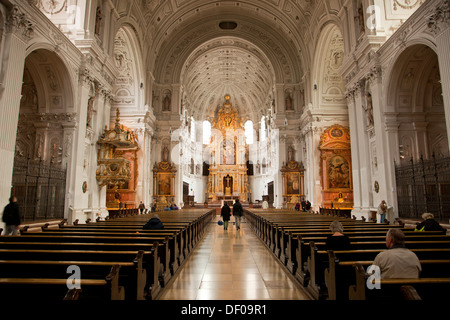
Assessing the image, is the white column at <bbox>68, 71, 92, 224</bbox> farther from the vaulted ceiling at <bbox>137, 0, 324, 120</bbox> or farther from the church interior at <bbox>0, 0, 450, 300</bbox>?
the vaulted ceiling at <bbox>137, 0, 324, 120</bbox>

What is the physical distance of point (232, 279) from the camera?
4945 mm

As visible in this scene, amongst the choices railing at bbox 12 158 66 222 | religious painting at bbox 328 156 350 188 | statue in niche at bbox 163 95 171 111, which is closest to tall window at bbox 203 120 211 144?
statue in niche at bbox 163 95 171 111

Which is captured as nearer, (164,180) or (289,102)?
(164,180)

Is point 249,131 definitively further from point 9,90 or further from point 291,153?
Answer: point 9,90

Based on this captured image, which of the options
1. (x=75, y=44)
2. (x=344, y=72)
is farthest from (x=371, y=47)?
(x=75, y=44)

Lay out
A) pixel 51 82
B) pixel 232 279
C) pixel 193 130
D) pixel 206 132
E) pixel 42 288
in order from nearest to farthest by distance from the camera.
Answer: pixel 42 288 → pixel 232 279 → pixel 51 82 → pixel 193 130 → pixel 206 132

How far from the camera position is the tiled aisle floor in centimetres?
415

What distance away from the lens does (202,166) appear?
39750 mm

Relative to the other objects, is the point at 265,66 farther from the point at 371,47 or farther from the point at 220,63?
the point at 371,47

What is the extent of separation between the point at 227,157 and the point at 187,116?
33.0 feet

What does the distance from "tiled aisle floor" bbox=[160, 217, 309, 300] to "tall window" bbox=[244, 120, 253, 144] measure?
33627 mm

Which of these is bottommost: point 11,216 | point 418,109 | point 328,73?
point 11,216

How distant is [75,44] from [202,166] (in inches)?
1144

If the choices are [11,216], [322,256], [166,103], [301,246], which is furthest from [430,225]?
[166,103]
